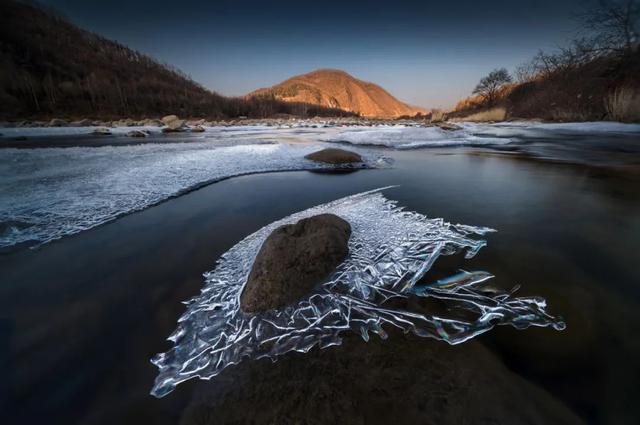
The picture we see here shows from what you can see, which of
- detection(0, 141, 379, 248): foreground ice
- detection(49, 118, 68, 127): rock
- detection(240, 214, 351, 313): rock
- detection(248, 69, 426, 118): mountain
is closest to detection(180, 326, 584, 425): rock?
detection(240, 214, 351, 313): rock

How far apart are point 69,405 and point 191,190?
9.94 ft

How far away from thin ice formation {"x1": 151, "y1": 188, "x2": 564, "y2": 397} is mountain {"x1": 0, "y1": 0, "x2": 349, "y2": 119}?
4868 centimetres

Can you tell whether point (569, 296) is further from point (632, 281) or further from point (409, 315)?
point (409, 315)

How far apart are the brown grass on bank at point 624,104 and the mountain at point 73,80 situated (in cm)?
4999

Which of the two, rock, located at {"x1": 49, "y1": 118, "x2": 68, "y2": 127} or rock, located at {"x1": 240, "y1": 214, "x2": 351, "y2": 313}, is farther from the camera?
rock, located at {"x1": 49, "y1": 118, "x2": 68, "y2": 127}

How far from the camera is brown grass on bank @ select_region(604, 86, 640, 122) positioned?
937cm

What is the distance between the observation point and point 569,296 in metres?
1.30

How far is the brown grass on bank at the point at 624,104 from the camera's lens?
369 inches

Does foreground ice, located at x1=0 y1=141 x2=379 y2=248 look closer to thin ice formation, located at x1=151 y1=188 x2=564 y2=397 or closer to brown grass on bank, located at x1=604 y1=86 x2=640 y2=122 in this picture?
thin ice formation, located at x1=151 y1=188 x2=564 y2=397

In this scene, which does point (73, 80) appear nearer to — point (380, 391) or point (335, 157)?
point (335, 157)

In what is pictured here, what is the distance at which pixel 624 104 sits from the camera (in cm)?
982

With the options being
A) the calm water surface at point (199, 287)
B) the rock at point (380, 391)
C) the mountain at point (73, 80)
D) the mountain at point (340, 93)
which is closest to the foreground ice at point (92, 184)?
the calm water surface at point (199, 287)

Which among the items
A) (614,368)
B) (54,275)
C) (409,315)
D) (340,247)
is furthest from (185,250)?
(614,368)

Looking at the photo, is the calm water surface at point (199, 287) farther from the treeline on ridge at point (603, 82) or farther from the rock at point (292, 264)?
the treeline on ridge at point (603, 82)
